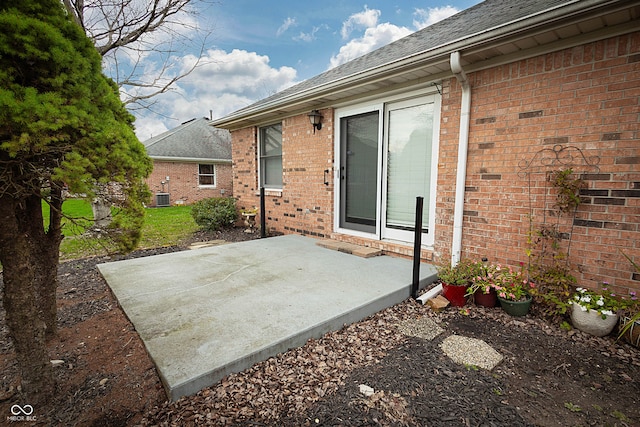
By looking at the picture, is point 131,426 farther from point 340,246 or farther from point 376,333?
point 340,246

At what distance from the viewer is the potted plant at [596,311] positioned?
2475 mm

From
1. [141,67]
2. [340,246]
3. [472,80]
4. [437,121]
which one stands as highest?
[141,67]

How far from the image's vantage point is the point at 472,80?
11.3ft

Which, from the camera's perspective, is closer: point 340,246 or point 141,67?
point 340,246

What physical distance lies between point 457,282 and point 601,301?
1139mm

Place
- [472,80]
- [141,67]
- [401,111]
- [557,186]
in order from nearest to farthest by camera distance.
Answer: [557,186]
[472,80]
[401,111]
[141,67]

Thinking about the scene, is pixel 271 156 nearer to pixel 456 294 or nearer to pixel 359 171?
pixel 359 171

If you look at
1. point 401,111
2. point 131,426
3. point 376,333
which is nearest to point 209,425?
point 131,426

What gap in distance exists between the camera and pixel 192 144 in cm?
1686

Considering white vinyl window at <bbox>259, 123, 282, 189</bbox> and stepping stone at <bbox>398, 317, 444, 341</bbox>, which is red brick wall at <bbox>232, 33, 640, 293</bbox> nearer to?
stepping stone at <bbox>398, 317, 444, 341</bbox>

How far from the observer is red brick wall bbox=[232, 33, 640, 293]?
2568 millimetres

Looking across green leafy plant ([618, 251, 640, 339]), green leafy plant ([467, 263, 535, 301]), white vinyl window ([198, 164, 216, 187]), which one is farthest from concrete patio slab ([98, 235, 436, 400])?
white vinyl window ([198, 164, 216, 187])

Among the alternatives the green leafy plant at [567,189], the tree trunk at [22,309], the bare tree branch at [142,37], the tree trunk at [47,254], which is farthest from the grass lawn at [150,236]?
the green leafy plant at [567,189]

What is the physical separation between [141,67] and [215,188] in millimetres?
10555
